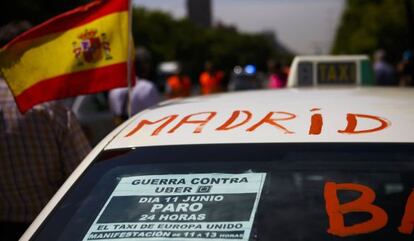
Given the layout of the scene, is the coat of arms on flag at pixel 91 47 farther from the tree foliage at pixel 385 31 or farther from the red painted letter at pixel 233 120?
the tree foliage at pixel 385 31

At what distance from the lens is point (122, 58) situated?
4387 mm

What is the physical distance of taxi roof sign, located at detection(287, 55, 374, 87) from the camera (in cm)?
676

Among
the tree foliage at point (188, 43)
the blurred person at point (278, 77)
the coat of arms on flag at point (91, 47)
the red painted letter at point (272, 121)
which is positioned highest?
the coat of arms on flag at point (91, 47)

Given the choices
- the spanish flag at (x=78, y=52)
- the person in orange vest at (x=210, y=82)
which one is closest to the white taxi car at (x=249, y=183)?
the spanish flag at (x=78, y=52)

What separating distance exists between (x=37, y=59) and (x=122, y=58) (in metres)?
0.44

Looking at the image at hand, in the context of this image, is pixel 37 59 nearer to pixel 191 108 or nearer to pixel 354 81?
pixel 191 108

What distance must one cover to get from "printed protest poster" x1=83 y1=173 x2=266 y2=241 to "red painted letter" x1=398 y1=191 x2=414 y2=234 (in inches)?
17.9

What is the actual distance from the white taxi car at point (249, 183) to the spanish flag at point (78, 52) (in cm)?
138

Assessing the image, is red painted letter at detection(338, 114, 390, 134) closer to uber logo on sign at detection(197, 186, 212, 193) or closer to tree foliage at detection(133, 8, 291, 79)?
uber logo on sign at detection(197, 186, 212, 193)

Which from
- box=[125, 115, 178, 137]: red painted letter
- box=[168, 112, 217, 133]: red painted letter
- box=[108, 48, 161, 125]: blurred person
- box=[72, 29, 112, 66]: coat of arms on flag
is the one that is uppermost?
box=[72, 29, 112, 66]: coat of arms on flag

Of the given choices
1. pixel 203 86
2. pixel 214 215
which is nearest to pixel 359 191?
pixel 214 215

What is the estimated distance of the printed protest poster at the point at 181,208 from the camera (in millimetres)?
2527

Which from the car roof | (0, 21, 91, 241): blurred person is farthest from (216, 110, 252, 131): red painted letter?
(0, 21, 91, 241): blurred person

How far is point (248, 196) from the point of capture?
2.64 m
